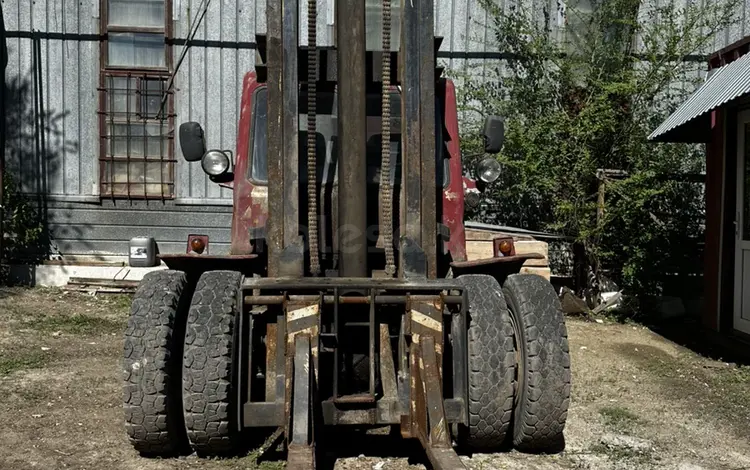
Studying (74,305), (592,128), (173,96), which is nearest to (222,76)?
(173,96)

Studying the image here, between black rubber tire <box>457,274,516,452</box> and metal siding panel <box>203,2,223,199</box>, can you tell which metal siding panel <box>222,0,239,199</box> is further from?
black rubber tire <box>457,274,516,452</box>

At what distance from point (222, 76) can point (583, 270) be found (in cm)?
571

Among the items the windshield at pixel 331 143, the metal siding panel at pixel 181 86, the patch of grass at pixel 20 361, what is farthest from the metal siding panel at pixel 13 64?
the windshield at pixel 331 143

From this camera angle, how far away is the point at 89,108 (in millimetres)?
11461

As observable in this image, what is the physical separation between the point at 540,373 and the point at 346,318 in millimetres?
1147

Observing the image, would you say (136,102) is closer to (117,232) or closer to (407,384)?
(117,232)

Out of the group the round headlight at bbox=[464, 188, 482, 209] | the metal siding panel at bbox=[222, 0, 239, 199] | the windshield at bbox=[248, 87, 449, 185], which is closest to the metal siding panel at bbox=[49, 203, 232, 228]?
the metal siding panel at bbox=[222, 0, 239, 199]

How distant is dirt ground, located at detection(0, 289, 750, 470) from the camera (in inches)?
190

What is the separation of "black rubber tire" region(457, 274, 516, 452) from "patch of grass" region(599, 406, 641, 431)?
152 cm

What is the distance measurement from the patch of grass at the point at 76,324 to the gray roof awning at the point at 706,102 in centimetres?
650

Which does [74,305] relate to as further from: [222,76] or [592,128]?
[592,128]

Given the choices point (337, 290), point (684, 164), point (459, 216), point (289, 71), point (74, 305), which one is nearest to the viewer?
point (337, 290)

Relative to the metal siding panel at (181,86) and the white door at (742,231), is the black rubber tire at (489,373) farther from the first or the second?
the metal siding panel at (181,86)

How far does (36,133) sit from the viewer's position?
11.5m
